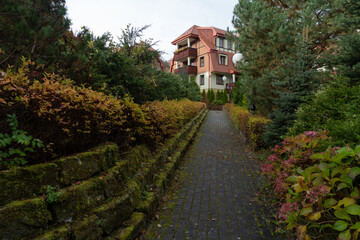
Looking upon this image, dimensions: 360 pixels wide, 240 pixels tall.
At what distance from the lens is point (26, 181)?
7.11 feet

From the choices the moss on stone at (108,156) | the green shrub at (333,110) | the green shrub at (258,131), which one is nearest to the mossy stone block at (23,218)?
the moss on stone at (108,156)

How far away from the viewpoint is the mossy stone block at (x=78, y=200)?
90.7 inches

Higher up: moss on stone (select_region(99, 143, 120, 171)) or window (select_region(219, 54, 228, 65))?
window (select_region(219, 54, 228, 65))

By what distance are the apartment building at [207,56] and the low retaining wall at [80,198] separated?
26654 millimetres

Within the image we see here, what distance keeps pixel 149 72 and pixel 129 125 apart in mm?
4082

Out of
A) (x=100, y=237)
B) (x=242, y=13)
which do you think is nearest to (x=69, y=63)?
(x=100, y=237)

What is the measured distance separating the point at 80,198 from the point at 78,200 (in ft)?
0.11

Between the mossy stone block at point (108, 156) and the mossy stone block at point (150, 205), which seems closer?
the mossy stone block at point (108, 156)

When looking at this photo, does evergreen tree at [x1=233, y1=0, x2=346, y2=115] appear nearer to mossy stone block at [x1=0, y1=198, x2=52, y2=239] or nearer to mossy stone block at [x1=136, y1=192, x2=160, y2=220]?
mossy stone block at [x1=136, y1=192, x2=160, y2=220]

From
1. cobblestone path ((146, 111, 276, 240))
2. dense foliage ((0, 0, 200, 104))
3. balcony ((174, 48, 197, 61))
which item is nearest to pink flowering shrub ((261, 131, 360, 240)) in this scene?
cobblestone path ((146, 111, 276, 240))

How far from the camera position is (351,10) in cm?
500

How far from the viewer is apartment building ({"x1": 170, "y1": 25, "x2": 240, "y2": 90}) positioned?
29125mm

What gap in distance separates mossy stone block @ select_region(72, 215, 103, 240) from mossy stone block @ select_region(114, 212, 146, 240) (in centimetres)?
28

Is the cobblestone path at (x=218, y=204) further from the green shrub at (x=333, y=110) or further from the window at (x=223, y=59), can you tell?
the window at (x=223, y=59)
